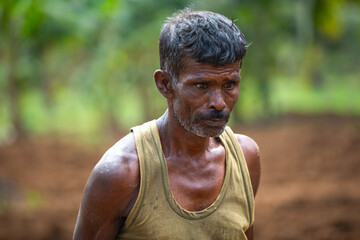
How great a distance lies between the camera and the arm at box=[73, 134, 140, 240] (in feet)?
6.28

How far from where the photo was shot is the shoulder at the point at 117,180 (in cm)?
191

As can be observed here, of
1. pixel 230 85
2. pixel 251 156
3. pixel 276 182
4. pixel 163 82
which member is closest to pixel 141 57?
pixel 276 182

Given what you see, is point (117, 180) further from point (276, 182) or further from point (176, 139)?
point (276, 182)

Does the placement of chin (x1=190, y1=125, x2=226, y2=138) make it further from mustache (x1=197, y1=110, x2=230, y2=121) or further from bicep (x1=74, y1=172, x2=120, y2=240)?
bicep (x1=74, y1=172, x2=120, y2=240)

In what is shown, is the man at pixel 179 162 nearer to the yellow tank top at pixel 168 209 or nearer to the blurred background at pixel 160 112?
the yellow tank top at pixel 168 209

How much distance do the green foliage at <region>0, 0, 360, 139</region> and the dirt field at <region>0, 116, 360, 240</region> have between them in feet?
4.71

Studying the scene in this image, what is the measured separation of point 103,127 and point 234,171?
12868mm

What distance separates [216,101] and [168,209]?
47cm

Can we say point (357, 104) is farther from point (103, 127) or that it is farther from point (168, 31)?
point (168, 31)

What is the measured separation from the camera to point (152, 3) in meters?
10.3

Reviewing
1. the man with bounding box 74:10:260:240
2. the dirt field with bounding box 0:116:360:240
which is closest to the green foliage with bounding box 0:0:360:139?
the dirt field with bounding box 0:116:360:240

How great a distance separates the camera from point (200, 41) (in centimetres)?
190

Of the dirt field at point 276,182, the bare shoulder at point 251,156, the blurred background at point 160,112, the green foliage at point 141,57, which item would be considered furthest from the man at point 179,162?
the green foliage at point 141,57

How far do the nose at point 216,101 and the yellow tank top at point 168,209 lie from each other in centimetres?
28
